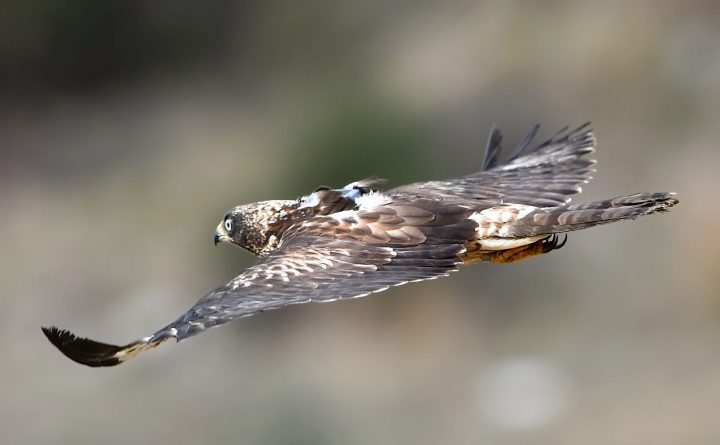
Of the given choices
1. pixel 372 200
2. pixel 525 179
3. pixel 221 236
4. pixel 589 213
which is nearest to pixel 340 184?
pixel 525 179

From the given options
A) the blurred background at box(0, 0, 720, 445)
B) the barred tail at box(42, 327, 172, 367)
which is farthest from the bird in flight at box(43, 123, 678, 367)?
the blurred background at box(0, 0, 720, 445)

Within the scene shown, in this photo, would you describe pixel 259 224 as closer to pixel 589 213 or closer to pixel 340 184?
A: pixel 589 213

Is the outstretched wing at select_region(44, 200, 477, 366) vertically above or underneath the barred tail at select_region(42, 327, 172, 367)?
above

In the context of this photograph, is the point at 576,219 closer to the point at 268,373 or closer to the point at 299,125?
the point at 268,373

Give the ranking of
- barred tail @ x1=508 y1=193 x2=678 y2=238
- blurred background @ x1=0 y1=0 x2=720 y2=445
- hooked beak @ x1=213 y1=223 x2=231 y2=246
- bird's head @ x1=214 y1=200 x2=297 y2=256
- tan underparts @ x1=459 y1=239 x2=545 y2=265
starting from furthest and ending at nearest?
blurred background @ x1=0 y1=0 x2=720 y2=445, hooked beak @ x1=213 y1=223 x2=231 y2=246, bird's head @ x1=214 y1=200 x2=297 y2=256, tan underparts @ x1=459 y1=239 x2=545 y2=265, barred tail @ x1=508 y1=193 x2=678 y2=238

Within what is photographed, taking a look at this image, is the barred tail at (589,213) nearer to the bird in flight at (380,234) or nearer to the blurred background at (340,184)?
the bird in flight at (380,234)

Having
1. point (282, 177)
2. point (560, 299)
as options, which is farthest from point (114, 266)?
point (560, 299)

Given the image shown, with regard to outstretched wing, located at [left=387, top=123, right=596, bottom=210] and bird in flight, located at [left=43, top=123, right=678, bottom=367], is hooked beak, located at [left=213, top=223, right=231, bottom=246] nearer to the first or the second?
bird in flight, located at [left=43, top=123, right=678, bottom=367]
